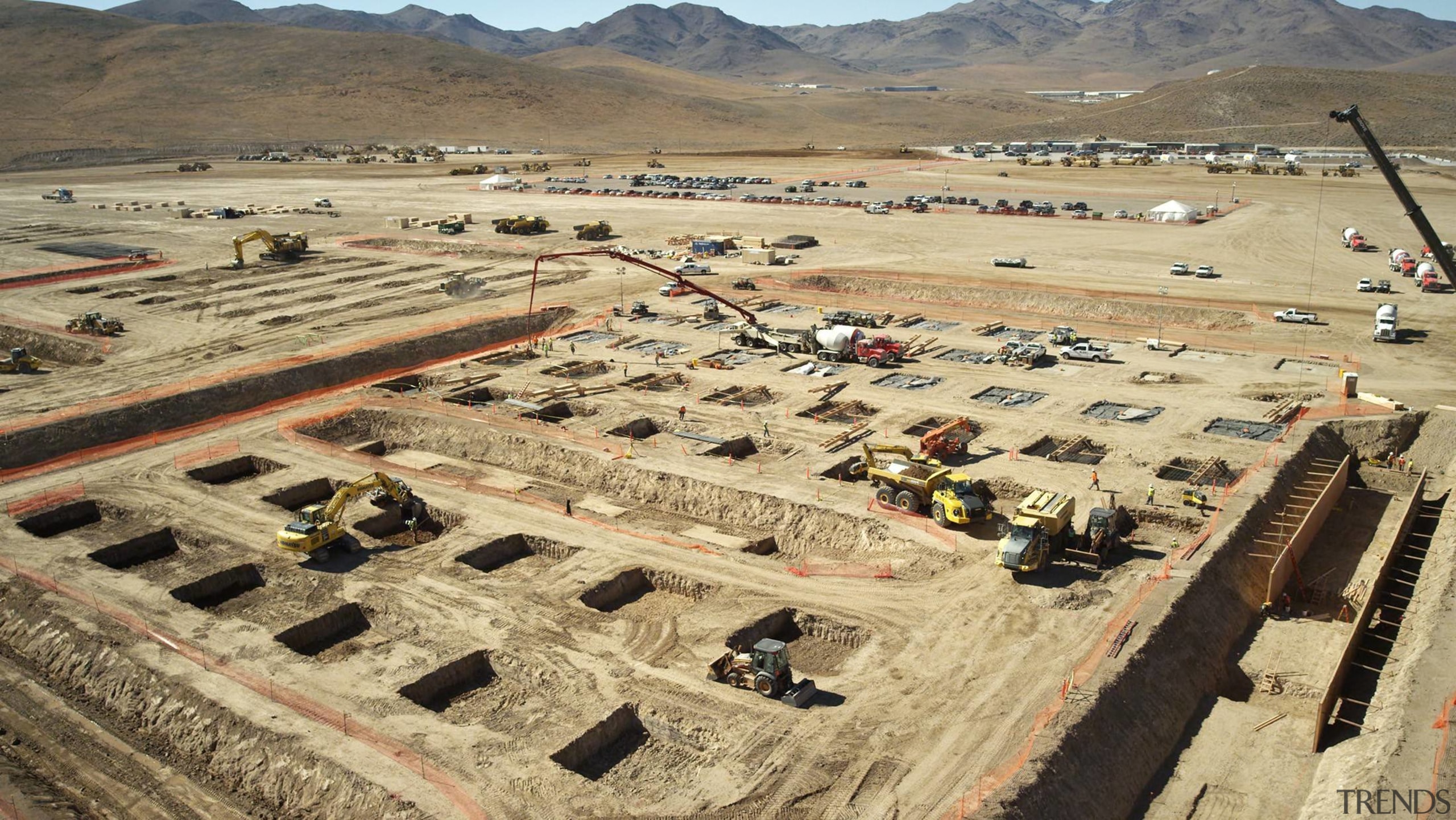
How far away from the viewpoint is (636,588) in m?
26.1

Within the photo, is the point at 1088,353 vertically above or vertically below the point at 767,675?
above

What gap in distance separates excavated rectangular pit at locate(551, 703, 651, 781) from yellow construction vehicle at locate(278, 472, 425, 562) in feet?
37.8

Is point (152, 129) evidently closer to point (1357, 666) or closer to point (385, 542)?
point (385, 542)

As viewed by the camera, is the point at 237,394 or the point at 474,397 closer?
the point at 237,394

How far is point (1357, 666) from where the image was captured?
22359mm

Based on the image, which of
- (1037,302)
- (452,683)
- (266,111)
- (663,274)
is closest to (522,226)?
(663,274)

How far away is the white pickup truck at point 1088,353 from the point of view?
43.6 metres

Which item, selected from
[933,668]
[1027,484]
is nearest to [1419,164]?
[1027,484]

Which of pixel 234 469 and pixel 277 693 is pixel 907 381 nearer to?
pixel 234 469

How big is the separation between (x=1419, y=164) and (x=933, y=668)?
12921 centimetres

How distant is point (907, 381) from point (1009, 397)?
428 cm

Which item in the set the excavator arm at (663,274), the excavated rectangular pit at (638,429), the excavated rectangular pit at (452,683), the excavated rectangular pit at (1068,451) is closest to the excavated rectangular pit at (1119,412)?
the excavated rectangular pit at (1068,451)

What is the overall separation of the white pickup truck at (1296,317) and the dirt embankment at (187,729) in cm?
4647

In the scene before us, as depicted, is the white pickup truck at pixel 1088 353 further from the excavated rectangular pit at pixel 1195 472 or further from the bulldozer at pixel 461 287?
the bulldozer at pixel 461 287
